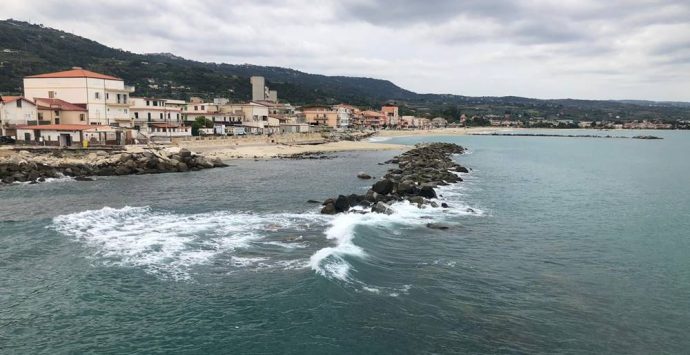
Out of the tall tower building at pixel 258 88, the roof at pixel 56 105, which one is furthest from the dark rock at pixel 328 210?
the tall tower building at pixel 258 88

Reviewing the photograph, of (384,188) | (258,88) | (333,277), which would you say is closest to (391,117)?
(258,88)

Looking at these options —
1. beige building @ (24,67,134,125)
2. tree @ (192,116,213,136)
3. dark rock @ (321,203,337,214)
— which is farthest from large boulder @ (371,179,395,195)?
tree @ (192,116,213,136)

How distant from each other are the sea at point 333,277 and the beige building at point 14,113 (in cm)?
2525

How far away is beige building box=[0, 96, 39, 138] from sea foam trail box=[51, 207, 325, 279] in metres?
33.9

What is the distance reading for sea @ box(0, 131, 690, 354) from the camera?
12.0m

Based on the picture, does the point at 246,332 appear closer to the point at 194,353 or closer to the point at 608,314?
the point at 194,353

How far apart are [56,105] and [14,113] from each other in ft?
13.7

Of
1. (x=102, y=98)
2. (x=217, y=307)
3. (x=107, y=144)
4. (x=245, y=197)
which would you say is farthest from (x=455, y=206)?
(x=102, y=98)

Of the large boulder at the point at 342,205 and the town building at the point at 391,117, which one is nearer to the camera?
the large boulder at the point at 342,205

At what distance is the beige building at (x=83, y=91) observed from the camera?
189 ft

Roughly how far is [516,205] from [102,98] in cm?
5094

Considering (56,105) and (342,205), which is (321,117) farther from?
(342,205)

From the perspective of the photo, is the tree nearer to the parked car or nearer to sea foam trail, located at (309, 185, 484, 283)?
the parked car

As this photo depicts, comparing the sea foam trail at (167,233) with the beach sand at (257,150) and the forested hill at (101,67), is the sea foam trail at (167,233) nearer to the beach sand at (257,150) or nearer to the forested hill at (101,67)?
the beach sand at (257,150)
